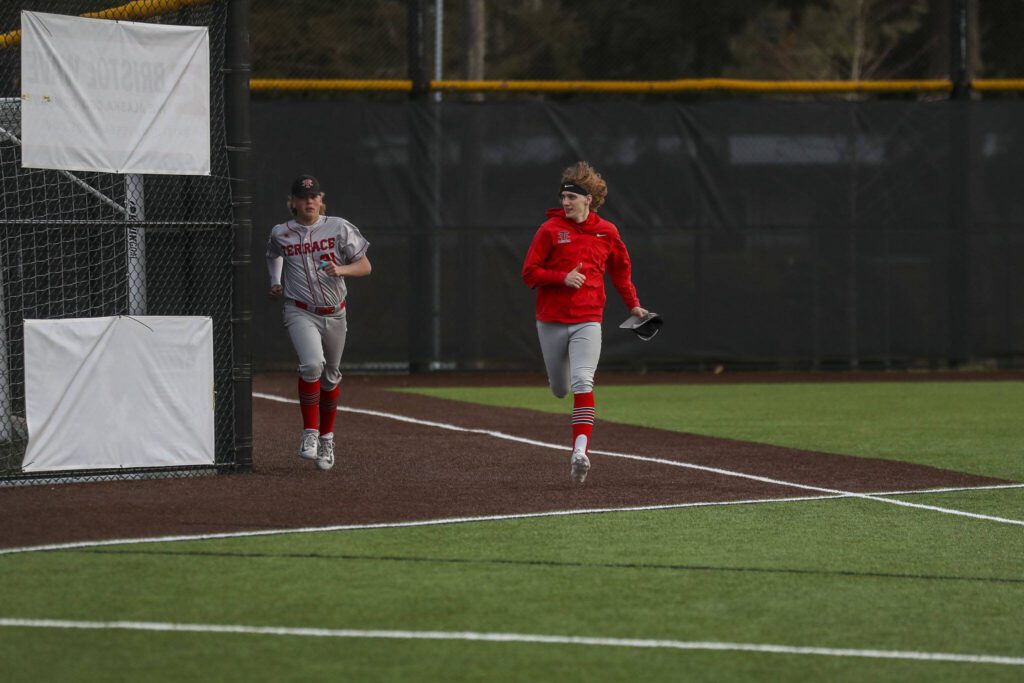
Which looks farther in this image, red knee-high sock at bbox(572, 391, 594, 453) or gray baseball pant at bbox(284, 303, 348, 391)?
gray baseball pant at bbox(284, 303, 348, 391)

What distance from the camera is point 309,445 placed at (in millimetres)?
9914

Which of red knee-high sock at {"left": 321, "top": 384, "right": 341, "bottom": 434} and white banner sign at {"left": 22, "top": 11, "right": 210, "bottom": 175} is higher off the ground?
white banner sign at {"left": 22, "top": 11, "right": 210, "bottom": 175}

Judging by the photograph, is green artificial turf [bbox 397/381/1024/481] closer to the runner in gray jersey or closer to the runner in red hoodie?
the runner in red hoodie

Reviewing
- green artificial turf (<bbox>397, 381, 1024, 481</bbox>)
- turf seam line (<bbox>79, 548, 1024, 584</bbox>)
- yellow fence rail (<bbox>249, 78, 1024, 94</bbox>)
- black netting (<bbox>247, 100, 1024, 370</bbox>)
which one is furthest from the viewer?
black netting (<bbox>247, 100, 1024, 370</bbox>)

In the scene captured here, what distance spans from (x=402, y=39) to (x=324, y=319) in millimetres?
14788

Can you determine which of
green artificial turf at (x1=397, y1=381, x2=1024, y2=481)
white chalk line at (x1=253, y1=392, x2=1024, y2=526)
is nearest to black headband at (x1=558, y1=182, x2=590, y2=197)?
white chalk line at (x1=253, y1=392, x2=1024, y2=526)

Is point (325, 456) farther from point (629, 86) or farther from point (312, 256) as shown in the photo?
point (629, 86)

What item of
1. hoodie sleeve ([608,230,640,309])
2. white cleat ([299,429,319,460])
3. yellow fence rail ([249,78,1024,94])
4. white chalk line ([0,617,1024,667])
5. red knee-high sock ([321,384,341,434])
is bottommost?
white chalk line ([0,617,1024,667])

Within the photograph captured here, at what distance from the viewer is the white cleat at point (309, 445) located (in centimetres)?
990

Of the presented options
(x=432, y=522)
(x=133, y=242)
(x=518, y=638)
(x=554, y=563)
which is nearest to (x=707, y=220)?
(x=133, y=242)

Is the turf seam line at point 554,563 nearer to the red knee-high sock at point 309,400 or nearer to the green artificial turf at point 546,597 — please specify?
the green artificial turf at point 546,597

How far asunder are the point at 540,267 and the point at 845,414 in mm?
5791

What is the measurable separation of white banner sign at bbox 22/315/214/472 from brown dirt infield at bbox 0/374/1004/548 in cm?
21

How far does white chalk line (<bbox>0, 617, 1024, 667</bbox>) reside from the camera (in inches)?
208
